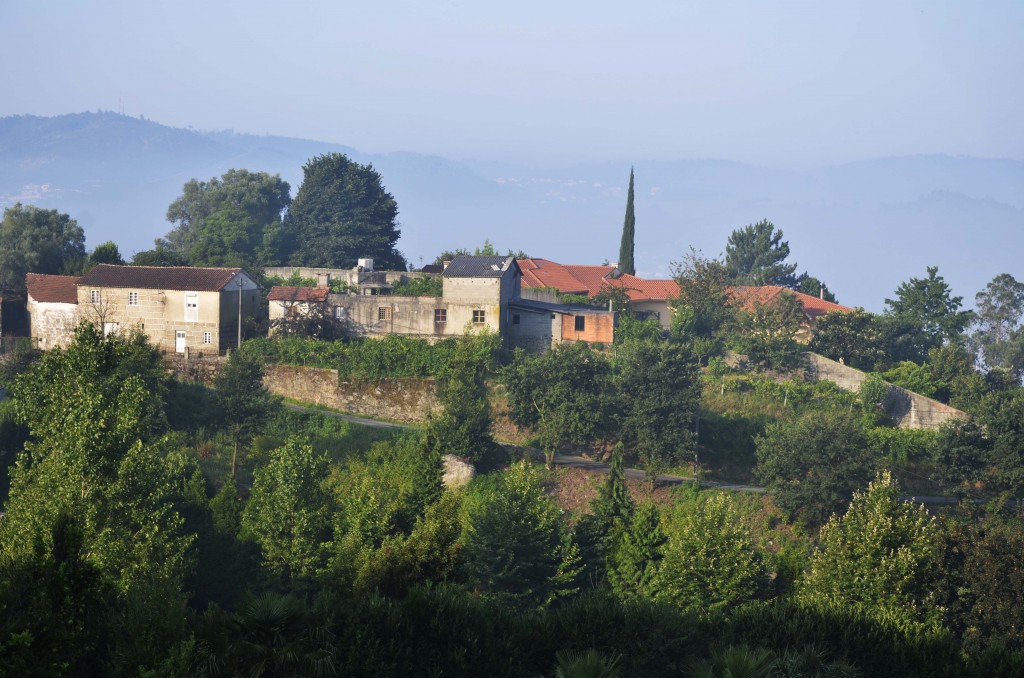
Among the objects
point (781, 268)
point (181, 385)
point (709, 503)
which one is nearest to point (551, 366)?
point (709, 503)

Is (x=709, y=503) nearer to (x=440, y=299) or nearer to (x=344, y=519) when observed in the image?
(x=344, y=519)

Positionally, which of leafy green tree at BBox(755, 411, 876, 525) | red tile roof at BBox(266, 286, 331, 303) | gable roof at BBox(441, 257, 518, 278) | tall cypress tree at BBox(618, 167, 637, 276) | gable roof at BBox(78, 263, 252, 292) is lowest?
leafy green tree at BBox(755, 411, 876, 525)

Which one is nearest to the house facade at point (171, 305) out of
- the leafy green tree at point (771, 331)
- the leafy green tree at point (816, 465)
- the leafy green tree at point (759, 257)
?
the leafy green tree at point (771, 331)

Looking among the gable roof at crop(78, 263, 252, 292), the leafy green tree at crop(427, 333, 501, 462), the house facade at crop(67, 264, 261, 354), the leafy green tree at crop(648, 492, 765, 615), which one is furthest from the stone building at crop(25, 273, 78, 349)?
the leafy green tree at crop(648, 492, 765, 615)

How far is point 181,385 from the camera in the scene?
4325cm

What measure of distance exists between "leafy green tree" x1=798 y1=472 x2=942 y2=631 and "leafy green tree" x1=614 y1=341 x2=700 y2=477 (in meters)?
10.9

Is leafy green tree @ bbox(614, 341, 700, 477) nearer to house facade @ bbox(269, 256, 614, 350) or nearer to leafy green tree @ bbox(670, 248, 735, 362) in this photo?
leafy green tree @ bbox(670, 248, 735, 362)

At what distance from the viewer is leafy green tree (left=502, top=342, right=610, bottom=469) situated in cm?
4019

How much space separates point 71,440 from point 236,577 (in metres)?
6.24

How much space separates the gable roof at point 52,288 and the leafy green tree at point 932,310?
4460cm

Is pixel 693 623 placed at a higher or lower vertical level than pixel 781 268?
lower

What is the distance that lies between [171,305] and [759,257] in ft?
164

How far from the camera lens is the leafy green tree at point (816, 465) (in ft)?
120

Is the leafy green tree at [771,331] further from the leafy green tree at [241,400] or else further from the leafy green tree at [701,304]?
the leafy green tree at [241,400]
